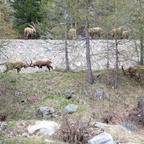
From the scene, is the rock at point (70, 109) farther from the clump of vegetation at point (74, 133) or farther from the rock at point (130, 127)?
the clump of vegetation at point (74, 133)

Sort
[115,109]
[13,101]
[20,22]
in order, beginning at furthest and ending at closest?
[20,22]
[115,109]
[13,101]

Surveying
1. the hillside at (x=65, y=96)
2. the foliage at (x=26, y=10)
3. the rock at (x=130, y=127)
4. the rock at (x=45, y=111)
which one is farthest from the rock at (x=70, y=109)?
the foliage at (x=26, y=10)

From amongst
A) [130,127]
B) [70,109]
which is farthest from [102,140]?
[70,109]

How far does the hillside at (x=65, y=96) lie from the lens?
10.9 metres

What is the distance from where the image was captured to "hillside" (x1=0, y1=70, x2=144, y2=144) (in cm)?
1092

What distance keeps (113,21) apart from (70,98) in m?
6.02

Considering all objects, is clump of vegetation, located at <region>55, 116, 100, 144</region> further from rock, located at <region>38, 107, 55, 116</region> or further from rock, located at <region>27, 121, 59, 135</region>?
rock, located at <region>38, 107, 55, 116</region>

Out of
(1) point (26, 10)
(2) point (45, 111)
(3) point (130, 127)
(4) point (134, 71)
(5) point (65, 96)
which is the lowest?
(3) point (130, 127)

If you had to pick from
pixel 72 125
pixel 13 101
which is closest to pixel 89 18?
pixel 13 101

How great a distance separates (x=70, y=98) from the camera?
12922 mm

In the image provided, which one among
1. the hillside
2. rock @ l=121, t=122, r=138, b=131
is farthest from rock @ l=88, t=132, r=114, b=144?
rock @ l=121, t=122, r=138, b=131

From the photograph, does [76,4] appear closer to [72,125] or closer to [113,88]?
[113,88]

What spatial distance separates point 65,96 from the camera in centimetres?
1294

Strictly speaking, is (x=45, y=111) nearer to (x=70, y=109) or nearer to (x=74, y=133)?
(x=70, y=109)
